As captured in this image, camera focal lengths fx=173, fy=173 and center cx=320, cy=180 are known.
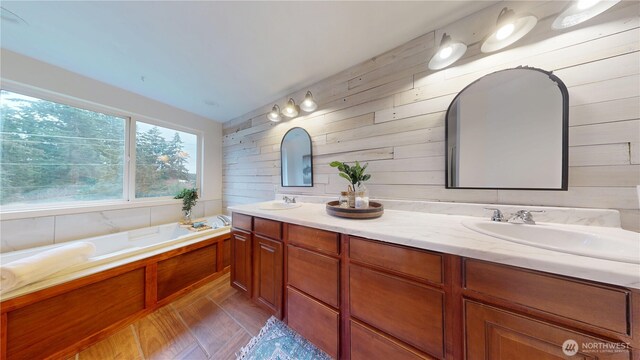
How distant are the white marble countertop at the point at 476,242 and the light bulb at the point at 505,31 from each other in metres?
1.08

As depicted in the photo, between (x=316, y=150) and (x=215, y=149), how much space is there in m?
2.08

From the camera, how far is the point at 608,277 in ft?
1.65

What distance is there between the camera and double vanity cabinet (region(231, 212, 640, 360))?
535mm

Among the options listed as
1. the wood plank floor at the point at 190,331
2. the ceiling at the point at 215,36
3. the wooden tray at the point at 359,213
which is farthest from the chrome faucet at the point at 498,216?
the wood plank floor at the point at 190,331

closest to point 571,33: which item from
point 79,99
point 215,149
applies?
point 215,149

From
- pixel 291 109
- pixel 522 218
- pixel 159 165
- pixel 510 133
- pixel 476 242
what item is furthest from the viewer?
pixel 159 165

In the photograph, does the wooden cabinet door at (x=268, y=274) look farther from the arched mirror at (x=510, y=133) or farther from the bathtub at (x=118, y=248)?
the arched mirror at (x=510, y=133)

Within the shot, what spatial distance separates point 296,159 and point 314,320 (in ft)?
4.98

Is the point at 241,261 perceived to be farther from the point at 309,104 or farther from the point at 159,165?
the point at 159,165

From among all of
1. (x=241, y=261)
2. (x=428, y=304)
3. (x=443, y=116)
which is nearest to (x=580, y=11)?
(x=443, y=116)

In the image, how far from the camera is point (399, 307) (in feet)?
2.76

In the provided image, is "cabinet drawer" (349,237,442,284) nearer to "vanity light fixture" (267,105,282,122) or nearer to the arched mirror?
the arched mirror

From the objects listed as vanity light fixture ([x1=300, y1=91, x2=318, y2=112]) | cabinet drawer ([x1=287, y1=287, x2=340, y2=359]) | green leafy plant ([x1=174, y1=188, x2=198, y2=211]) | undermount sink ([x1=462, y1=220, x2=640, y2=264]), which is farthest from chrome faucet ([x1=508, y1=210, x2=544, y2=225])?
green leafy plant ([x1=174, y1=188, x2=198, y2=211])

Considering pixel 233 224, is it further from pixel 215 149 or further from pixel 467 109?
pixel 467 109
